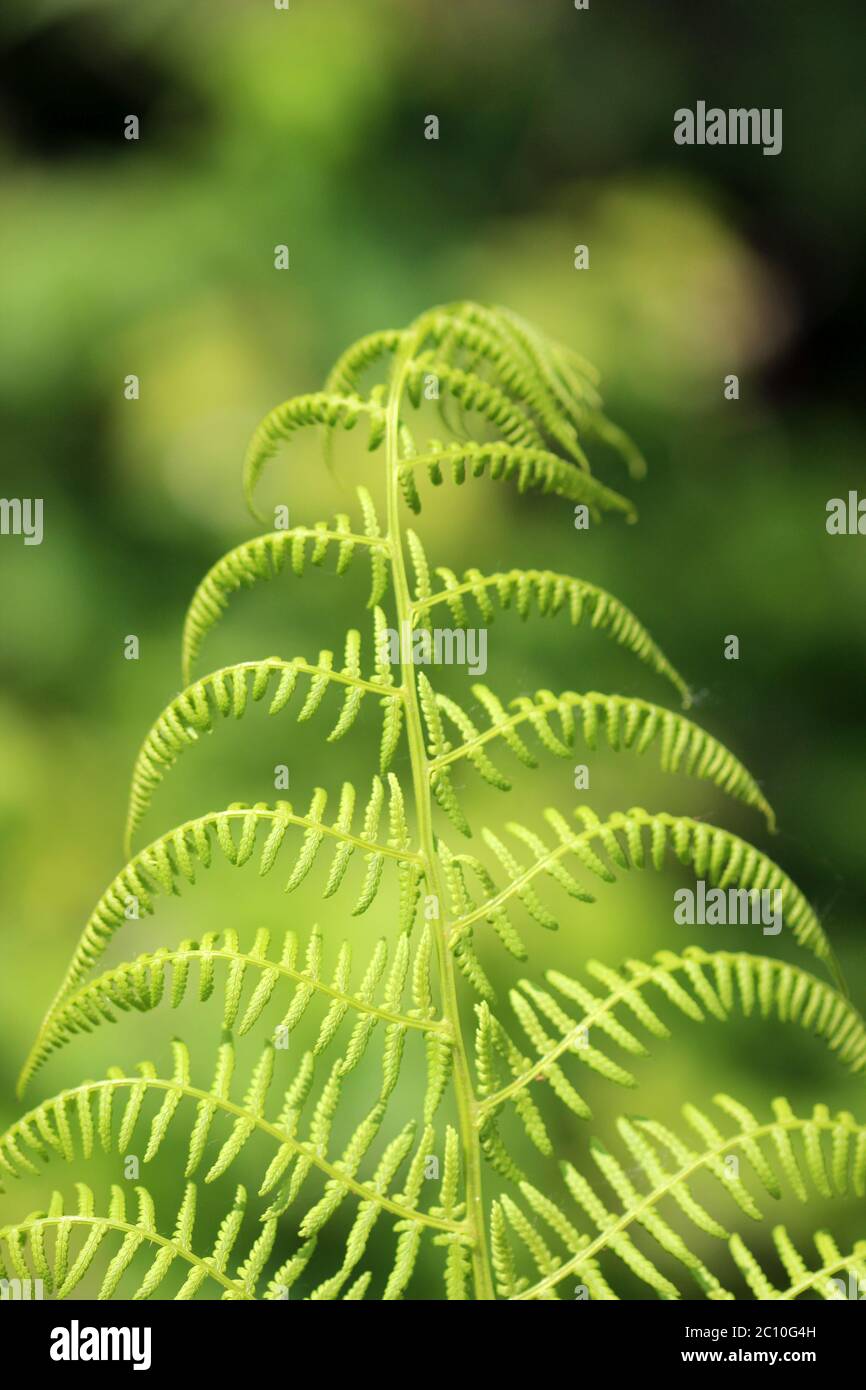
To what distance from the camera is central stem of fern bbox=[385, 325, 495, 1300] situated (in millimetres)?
578

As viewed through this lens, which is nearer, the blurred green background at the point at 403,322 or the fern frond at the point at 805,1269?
the fern frond at the point at 805,1269

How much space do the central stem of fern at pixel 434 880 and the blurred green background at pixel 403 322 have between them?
2.78ft

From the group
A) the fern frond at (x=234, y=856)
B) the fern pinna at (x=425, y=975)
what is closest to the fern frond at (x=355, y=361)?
the fern pinna at (x=425, y=975)

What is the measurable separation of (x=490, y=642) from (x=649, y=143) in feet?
2.83

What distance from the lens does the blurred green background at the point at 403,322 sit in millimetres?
1572

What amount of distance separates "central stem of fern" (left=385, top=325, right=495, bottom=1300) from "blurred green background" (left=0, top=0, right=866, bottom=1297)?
2.78 feet

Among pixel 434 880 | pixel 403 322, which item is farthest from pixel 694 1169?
pixel 403 322

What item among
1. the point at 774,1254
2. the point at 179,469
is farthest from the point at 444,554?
the point at 774,1254

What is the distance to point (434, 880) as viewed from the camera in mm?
581

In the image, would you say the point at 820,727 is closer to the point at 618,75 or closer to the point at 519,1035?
the point at 519,1035

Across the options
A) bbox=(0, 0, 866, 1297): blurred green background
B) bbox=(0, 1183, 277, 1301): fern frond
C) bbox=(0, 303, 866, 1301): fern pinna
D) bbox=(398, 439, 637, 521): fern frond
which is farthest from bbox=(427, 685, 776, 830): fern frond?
bbox=(0, 0, 866, 1297): blurred green background

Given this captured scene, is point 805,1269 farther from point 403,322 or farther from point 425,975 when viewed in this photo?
point 403,322

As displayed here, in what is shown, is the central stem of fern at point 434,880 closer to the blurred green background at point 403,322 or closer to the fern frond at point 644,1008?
the fern frond at point 644,1008

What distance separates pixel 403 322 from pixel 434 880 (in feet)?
4.16
